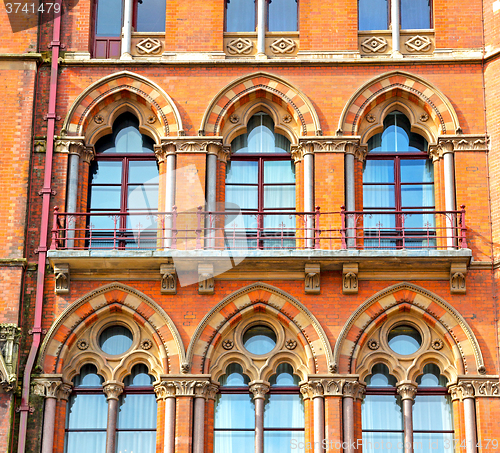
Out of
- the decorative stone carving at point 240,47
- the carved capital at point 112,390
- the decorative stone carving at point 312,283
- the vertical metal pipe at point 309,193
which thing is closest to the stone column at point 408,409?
the decorative stone carving at point 312,283

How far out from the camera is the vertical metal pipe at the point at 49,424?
19.3 metres

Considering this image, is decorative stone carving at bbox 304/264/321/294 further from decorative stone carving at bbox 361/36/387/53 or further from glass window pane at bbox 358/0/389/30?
glass window pane at bbox 358/0/389/30

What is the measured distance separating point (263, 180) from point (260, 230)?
120cm

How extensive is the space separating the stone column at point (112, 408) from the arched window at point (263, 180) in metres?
3.60

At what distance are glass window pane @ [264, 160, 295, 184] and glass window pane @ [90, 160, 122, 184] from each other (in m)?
2.83

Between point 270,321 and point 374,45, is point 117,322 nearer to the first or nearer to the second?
point 270,321

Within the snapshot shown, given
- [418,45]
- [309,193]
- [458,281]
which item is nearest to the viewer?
[458,281]

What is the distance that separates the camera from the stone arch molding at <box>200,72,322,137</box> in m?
21.4

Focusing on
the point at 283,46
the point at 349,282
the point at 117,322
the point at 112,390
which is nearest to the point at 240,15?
the point at 283,46

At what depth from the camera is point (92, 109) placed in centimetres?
2167

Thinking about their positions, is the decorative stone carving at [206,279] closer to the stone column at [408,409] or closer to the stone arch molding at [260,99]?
the stone arch molding at [260,99]

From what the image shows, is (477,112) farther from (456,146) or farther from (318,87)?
(318,87)

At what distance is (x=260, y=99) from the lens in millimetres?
21844

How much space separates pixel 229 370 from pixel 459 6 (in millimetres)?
8442
